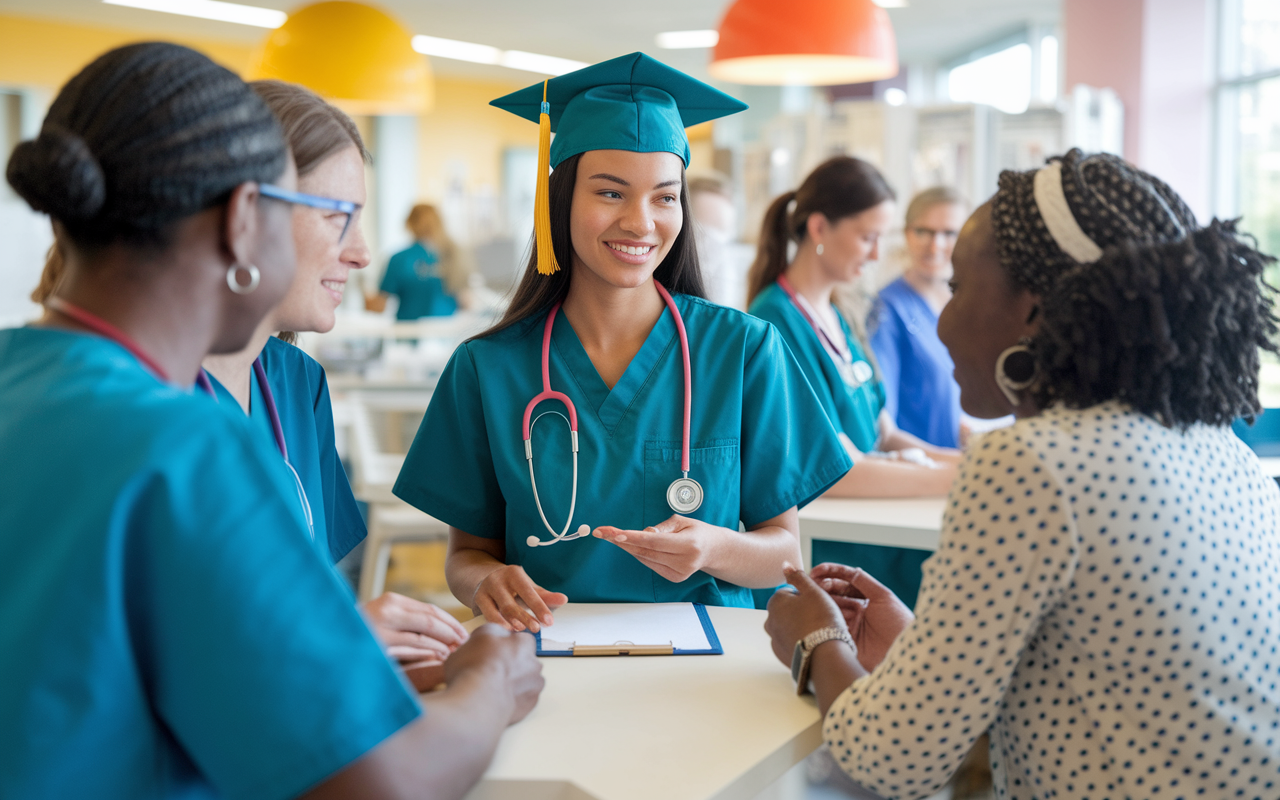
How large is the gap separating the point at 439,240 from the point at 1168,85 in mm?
4506

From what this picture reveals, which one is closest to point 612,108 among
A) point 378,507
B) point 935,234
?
A: point 935,234

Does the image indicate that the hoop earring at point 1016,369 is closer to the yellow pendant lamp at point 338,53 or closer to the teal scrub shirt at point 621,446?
the teal scrub shirt at point 621,446

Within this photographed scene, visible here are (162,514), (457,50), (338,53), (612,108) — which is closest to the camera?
(162,514)

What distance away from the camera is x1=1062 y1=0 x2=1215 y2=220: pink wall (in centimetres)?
565

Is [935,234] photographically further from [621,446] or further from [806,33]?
[621,446]

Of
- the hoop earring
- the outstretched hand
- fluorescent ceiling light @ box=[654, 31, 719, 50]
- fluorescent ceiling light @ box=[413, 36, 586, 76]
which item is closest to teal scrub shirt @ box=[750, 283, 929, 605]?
the outstretched hand

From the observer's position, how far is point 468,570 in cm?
150

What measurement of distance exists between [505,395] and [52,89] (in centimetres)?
976

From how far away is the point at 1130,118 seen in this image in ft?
19.0

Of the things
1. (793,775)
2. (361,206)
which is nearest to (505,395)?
(361,206)

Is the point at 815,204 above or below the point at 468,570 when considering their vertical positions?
above

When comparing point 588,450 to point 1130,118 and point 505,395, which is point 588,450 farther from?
point 1130,118

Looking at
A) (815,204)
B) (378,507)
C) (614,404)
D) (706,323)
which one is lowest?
(378,507)

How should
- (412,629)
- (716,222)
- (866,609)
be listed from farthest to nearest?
(716,222) < (866,609) < (412,629)
